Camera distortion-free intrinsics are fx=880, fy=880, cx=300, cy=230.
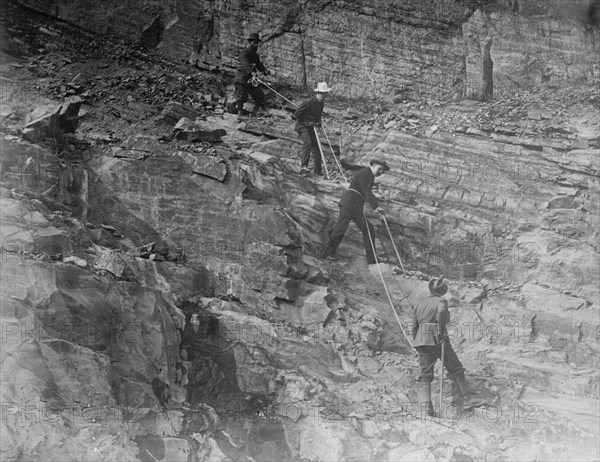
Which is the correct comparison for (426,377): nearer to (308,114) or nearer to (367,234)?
(367,234)

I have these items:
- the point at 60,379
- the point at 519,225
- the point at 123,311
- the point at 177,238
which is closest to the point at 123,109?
the point at 177,238

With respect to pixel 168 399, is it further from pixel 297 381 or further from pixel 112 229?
pixel 112 229

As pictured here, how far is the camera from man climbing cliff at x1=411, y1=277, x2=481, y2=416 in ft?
22.1

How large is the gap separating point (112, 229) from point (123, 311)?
96 cm

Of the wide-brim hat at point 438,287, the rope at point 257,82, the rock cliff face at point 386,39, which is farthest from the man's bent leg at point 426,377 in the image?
the rock cliff face at point 386,39

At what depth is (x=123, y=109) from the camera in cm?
811

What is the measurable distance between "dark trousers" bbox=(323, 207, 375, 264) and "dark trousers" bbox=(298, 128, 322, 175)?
2.08 feet

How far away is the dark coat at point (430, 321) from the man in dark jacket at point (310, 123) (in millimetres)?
1842

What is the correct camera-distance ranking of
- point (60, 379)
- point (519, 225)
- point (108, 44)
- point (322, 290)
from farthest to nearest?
point (108, 44)
point (519, 225)
point (322, 290)
point (60, 379)

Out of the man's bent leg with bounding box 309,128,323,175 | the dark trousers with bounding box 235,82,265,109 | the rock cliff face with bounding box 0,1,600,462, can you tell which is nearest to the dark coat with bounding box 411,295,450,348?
the rock cliff face with bounding box 0,1,600,462

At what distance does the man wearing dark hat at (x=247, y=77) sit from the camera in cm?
850

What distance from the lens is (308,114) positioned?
831 cm

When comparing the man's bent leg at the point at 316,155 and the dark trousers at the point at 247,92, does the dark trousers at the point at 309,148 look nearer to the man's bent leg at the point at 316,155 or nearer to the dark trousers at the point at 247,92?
the man's bent leg at the point at 316,155

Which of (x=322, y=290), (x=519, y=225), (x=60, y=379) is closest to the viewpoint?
(x=60, y=379)
